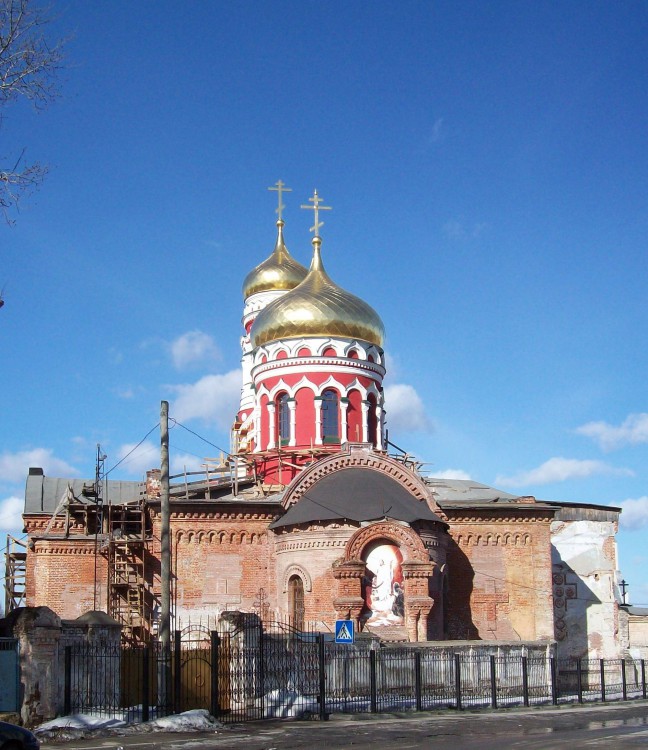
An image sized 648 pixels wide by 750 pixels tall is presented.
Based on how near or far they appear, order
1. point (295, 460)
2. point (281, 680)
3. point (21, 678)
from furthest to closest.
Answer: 1. point (295, 460)
2. point (281, 680)
3. point (21, 678)

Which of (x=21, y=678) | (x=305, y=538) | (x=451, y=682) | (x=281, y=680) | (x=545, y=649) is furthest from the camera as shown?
(x=305, y=538)

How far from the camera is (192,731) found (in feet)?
52.6

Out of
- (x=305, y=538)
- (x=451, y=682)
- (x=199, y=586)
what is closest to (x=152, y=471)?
(x=199, y=586)

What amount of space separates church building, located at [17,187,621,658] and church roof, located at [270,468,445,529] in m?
0.06

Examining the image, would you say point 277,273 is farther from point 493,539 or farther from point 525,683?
point 525,683

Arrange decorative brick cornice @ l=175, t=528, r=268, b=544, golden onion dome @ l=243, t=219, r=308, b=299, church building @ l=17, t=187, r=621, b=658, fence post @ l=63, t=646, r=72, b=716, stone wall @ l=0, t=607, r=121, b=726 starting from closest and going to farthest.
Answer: stone wall @ l=0, t=607, r=121, b=726
fence post @ l=63, t=646, r=72, b=716
church building @ l=17, t=187, r=621, b=658
decorative brick cornice @ l=175, t=528, r=268, b=544
golden onion dome @ l=243, t=219, r=308, b=299

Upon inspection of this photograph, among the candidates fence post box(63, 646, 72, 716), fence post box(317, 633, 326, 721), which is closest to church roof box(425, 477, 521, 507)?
fence post box(317, 633, 326, 721)

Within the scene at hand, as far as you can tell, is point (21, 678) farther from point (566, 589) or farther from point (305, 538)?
point (566, 589)

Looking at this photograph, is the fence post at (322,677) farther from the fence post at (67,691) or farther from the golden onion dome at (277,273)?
the golden onion dome at (277,273)

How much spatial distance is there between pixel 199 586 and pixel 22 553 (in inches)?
387

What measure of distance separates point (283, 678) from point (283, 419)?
56.1 feet

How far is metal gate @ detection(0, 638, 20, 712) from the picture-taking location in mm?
15406

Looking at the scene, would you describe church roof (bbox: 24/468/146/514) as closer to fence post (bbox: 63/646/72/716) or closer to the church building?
the church building

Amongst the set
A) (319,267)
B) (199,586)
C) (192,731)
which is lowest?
(192,731)
